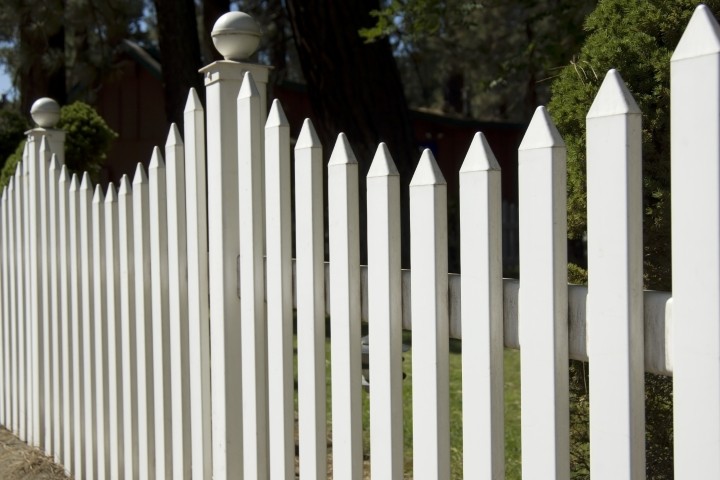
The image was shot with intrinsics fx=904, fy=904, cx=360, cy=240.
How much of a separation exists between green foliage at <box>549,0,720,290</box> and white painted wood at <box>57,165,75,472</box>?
269cm

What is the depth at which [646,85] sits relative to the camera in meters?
2.47

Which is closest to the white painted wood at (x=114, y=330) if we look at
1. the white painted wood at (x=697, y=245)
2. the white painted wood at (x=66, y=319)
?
the white painted wood at (x=66, y=319)

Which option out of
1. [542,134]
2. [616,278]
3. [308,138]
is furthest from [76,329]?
[616,278]

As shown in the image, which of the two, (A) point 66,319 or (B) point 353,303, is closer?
(B) point 353,303

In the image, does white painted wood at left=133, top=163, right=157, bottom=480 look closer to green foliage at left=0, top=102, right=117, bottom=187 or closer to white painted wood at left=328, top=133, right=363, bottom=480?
white painted wood at left=328, top=133, right=363, bottom=480

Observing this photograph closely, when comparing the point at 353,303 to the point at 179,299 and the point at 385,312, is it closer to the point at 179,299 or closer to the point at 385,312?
the point at 385,312

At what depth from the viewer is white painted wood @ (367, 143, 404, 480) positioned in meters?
2.22

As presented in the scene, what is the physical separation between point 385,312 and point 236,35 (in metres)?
1.34

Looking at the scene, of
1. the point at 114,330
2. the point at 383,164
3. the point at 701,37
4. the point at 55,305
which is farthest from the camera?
the point at 55,305

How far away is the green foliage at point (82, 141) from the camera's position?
6828 millimetres

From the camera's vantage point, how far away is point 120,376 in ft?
12.8

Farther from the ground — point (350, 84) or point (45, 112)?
point (350, 84)

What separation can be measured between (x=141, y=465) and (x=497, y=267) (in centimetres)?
229

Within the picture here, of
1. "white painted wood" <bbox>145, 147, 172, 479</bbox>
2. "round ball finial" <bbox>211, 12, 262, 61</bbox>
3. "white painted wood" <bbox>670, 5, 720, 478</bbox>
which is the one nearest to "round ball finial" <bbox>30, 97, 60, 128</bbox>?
"white painted wood" <bbox>145, 147, 172, 479</bbox>
